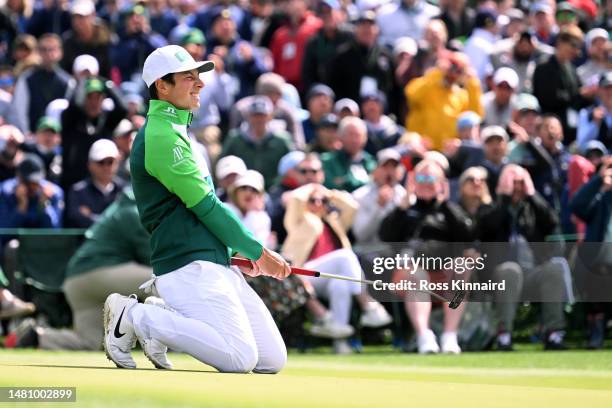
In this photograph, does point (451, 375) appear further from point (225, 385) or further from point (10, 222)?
point (10, 222)

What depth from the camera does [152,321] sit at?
807 centimetres

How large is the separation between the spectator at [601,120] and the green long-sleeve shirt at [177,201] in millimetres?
7920

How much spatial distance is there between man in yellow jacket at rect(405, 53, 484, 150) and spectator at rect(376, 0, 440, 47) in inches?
79.3

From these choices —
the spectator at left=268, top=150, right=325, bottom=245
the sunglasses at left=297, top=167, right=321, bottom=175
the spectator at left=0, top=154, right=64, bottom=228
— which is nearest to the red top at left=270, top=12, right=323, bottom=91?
the spectator at left=268, top=150, right=325, bottom=245

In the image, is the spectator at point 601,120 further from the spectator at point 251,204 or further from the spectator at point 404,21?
the spectator at point 251,204

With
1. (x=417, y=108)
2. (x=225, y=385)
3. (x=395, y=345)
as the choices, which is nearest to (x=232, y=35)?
(x=417, y=108)

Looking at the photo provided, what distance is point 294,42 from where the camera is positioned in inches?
723

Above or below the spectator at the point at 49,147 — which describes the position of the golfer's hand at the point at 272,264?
above

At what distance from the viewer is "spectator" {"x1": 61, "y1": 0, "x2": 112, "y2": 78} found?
17.7 m

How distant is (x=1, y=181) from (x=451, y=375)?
277 inches

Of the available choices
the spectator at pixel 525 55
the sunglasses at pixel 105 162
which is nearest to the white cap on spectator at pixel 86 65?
the sunglasses at pixel 105 162

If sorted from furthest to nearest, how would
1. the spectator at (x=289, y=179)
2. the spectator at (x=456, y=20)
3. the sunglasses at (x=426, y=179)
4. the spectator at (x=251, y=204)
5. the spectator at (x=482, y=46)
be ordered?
the spectator at (x=456, y=20) → the spectator at (x=482, y=46) → the spectator at (x=289, y=179) → the spectator at (x=251, y=204) → the sunglasses at (x=426, y=179)

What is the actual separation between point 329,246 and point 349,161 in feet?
6.71

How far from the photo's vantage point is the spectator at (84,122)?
15.7 metres
